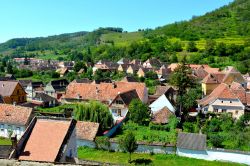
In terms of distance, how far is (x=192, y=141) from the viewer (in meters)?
31.7

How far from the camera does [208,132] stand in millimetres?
37969

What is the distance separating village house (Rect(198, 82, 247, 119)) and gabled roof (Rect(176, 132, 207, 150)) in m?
14.8

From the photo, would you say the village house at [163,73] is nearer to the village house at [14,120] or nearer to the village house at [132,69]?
the village house at [132,69]

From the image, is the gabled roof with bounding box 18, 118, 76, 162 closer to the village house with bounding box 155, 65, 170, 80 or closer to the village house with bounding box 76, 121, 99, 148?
the village house with bounding box 76, 121, 99, 148

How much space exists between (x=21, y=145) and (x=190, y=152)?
1692 centimetres

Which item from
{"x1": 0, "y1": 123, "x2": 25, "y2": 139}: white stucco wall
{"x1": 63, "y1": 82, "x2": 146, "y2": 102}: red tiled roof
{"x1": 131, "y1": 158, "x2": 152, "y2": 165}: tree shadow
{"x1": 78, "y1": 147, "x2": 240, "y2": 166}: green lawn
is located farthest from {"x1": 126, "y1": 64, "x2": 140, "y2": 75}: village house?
{"x1": 131, "y1": 158, "x2": 152, "y2": 165}: tree shadow

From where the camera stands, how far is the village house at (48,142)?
1947 centimetres

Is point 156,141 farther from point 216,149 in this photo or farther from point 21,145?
point 21,145

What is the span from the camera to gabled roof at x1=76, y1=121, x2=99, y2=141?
1330 inches

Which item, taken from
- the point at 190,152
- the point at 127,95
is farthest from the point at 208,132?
the point at 127,95

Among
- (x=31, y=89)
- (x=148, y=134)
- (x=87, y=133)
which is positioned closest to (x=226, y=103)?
(x=148, y=134)

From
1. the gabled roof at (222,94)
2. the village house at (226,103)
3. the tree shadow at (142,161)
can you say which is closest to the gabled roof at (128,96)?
the village house at (226,103)

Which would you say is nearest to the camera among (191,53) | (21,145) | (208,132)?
(21,145)

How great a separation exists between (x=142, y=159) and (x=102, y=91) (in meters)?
23.6
